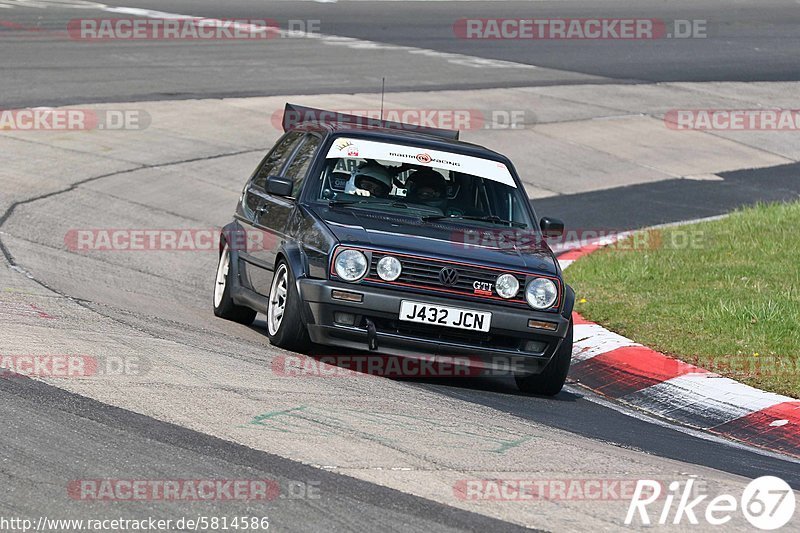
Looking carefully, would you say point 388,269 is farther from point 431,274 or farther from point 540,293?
point 540,293

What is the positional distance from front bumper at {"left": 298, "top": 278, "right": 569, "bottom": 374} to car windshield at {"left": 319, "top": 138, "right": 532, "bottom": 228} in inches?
41.7

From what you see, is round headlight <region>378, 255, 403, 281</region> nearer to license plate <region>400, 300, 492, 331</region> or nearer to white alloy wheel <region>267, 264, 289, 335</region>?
license plate <region>400, 300, 492, 331</region>

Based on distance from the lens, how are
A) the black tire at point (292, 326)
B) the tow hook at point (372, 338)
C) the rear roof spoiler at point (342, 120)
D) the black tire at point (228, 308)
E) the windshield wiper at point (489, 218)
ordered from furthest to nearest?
the rear roof spoiler at point (342, 120)
the black tire at point (228, 308)
the windshield wiper at point (489, 218)
the black tire at point (292, 326)
the tow hook at point (372, 338)

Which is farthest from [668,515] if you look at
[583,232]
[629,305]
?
[583,232]

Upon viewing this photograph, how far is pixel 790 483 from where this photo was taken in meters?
6.59

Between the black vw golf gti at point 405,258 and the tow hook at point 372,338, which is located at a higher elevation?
the black vw golf gti at point 405,258

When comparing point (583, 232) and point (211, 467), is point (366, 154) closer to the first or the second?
point (211, 467)

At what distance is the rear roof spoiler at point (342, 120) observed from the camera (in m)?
10.3

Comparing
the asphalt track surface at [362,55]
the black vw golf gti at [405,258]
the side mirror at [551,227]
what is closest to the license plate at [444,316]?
the black vw golf gti at [405,258]

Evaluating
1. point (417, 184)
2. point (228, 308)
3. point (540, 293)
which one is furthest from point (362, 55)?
point (540, 293)

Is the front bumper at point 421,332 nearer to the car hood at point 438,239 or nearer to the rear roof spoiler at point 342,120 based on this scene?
the car hood at point 438,239

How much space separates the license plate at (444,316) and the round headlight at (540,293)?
299 mm

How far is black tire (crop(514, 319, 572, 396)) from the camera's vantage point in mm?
8516

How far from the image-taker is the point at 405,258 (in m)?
8.20
